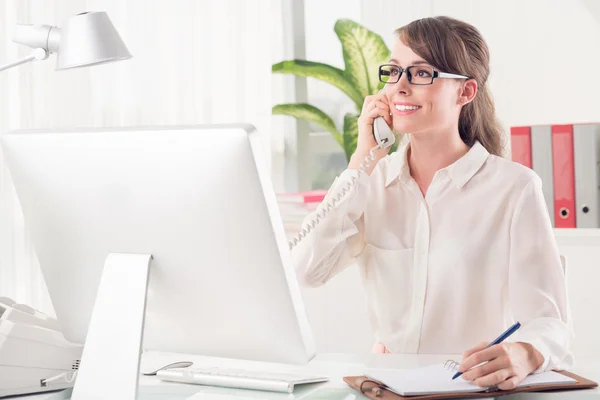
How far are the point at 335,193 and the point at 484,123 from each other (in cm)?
Answer: 41

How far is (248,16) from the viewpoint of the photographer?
354 cm

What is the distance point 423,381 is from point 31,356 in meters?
0.67

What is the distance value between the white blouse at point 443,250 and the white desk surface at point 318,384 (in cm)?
24

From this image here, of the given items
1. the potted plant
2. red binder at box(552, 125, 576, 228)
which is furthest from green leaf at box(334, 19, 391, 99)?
red binder at box(552, 125, 576, 228)

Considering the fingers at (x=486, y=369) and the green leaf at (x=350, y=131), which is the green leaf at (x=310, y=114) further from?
the fingers at (x=486, y=369)

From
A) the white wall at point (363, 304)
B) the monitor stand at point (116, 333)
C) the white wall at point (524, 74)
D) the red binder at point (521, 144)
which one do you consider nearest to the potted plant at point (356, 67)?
the white wall at point (524, 74)

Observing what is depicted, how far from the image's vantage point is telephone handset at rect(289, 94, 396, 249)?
2.02m

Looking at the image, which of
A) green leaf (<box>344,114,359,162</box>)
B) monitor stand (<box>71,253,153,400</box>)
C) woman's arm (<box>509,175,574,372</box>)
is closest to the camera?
monitor stand (<box>71,253,153,400</box>)

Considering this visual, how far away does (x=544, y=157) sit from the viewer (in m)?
Answer: 2.77

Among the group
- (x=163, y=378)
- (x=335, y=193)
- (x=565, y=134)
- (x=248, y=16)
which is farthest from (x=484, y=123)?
(x=248, y=16)

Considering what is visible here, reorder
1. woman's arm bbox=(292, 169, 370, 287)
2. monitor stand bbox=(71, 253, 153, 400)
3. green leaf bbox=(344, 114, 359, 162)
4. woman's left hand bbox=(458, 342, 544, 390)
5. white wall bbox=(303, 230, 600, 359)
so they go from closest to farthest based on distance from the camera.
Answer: monitor stand bbox=(71, 253, 153, 400), woman's left hand bbox=(458, 342, 544, 390), woman's arm bbox=(292, 169, 370, 287), white wall bbox=(303, 230, 600, 359), green leaf bbox=(344, 114, 359, 162)

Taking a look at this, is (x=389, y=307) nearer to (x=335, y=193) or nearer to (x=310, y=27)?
(x=335, y=193)

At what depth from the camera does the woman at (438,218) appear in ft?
6.08

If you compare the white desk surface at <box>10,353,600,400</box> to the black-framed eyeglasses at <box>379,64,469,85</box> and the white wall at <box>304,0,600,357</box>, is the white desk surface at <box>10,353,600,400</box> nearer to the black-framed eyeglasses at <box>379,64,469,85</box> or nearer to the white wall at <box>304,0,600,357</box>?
the black-framed eyeglasses at <box>379,64,469,85</box>
